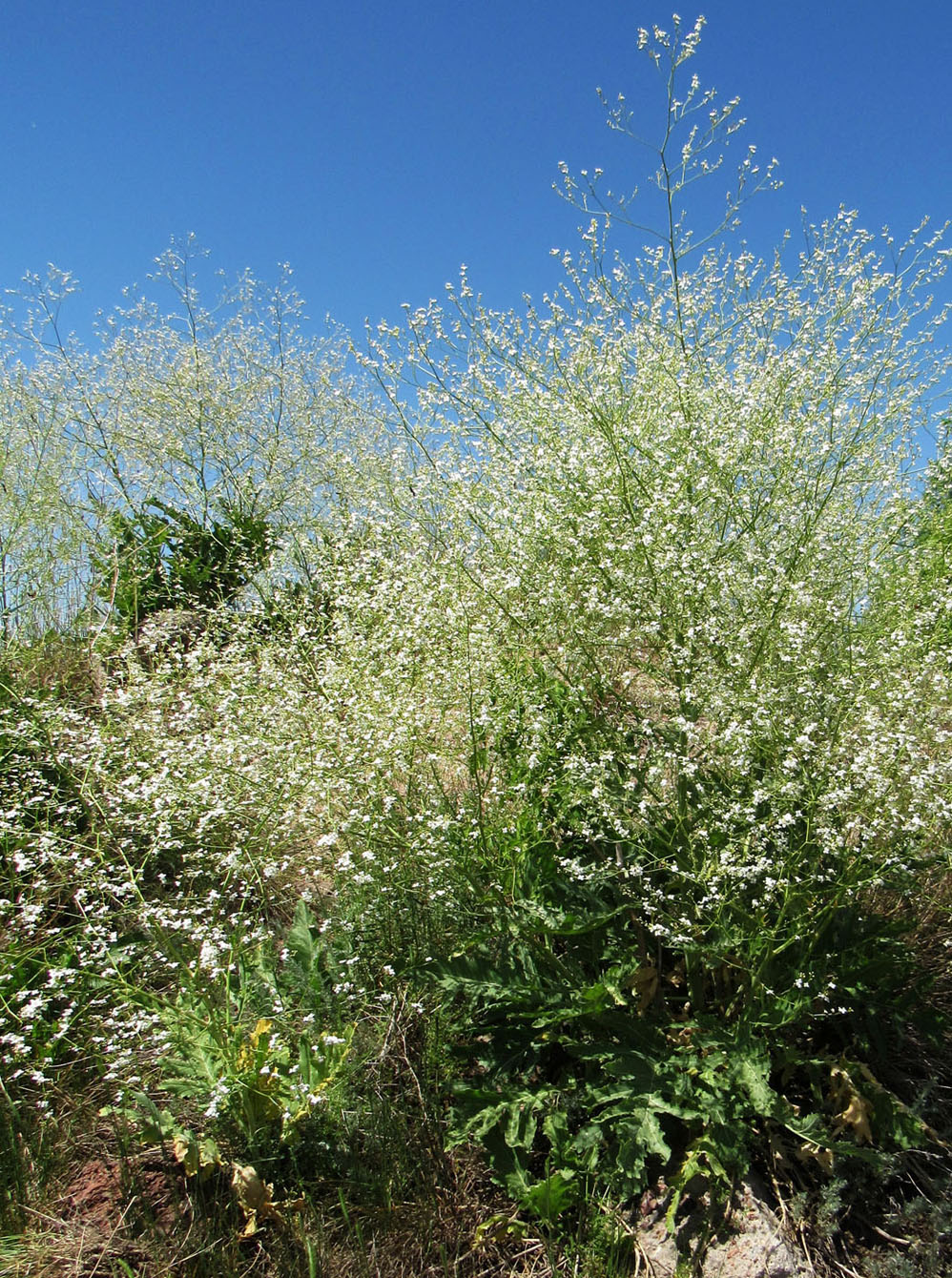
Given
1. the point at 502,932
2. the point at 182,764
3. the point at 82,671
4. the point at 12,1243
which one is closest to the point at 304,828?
the point at 182,764

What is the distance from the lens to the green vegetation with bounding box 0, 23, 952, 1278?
→ 252 cm

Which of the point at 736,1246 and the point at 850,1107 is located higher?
the point at 850,1107

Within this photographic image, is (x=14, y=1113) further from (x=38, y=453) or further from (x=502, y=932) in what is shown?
(x=38, y=453)

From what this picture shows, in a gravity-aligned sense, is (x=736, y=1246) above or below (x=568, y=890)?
below

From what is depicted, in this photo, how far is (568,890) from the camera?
2.97 meters

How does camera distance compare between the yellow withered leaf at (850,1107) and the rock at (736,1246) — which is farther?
the yellow withered leaf at (850,1107)

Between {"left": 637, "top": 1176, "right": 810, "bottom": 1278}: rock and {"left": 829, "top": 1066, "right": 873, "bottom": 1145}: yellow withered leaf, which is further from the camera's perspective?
{"left": 829, "top": 1066, "right": 873, "bottom": 1145}: yellow withered leaf

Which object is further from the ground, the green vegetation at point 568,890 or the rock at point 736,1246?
the green vegetation at point 568,890

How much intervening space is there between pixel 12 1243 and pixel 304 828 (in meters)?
1.62

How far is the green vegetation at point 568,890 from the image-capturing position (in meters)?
2.52

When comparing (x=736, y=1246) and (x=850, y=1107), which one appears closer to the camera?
(x=736, y=1246)

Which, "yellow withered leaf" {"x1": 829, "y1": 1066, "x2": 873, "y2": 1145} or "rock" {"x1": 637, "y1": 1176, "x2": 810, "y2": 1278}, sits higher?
"yellow withered leaf" {"x1": 829, "y1": 1066, "x2": 873, "y2": 1145}

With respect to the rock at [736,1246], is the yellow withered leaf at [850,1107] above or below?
above

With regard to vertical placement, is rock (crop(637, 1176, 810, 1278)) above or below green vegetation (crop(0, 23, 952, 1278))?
below
